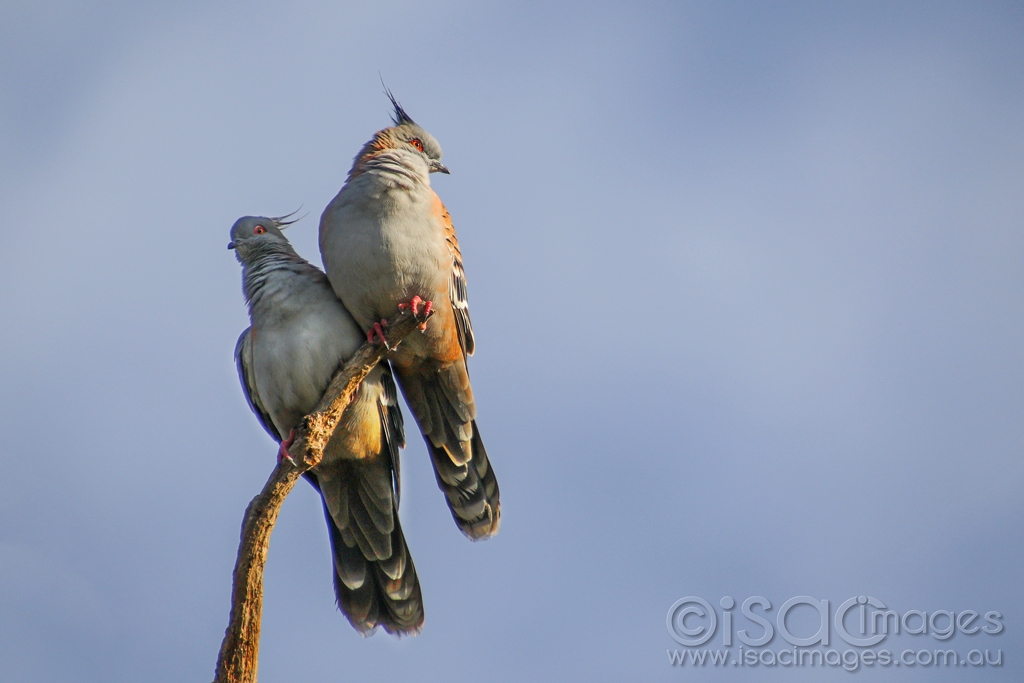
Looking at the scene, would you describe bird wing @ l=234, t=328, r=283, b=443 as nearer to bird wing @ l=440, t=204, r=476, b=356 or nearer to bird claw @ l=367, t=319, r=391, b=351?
bird claw @ l=367, t=319, r=391, b=351

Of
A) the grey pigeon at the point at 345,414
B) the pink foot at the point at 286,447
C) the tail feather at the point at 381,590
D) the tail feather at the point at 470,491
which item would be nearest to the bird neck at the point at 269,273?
the grey pigeon at the point at 345,414

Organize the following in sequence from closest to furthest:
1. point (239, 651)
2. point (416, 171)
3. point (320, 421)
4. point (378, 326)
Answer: point (239, 651)
point (320, 421)
point (378, 326)
point (416, 171)

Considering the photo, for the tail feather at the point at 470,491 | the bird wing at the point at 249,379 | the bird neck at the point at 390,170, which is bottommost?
the tail feather at the point at 470,491

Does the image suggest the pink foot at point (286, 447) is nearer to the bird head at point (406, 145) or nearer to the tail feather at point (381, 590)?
the tail feather at point (381, 590)

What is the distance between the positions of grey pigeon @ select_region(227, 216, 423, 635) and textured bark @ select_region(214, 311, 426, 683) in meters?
0.38

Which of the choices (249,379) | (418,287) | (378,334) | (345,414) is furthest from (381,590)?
(418,287)

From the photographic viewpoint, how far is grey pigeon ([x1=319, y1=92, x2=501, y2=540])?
22.1 feet

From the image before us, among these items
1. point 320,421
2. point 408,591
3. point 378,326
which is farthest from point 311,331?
point 408,591

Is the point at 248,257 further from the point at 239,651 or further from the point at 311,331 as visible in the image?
the point at 239,651

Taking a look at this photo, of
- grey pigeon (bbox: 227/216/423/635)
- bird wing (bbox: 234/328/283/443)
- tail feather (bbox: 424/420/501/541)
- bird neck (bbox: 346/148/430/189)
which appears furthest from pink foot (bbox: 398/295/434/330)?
bird wing (bbox: 234/328/283/443)

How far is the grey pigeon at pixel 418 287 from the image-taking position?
265 inches

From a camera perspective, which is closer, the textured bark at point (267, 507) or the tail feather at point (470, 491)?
the textured bark at point (267, 507)

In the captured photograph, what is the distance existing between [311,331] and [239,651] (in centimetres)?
244

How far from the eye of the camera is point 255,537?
5.47 metres
